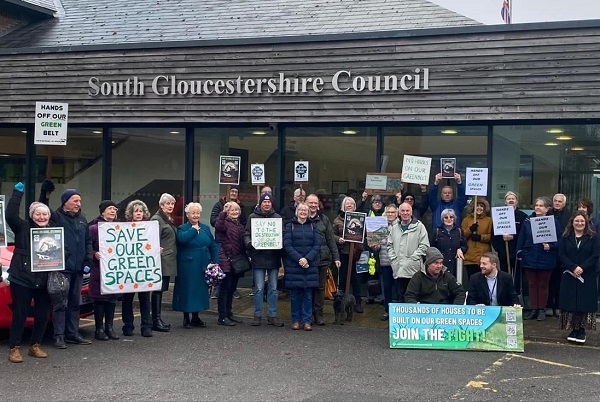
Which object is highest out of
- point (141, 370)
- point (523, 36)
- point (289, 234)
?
point (523, 36)

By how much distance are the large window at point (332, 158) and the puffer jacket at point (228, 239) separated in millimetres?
2744

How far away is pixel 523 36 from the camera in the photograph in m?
11.5

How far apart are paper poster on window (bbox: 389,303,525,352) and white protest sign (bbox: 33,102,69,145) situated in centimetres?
570

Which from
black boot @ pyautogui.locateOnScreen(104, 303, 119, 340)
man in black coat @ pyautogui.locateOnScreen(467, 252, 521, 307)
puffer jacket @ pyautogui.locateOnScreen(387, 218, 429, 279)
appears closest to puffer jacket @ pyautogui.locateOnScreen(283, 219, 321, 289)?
puffer jacket @ pyautogui.locateOnScreen(387, 218, 429, 279)

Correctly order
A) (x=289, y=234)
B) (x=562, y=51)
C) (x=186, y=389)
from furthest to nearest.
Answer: (x=562, y=51) → (x=289, y=234) → (x=186, y=389)

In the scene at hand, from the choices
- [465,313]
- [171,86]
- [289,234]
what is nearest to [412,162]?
[289,234]

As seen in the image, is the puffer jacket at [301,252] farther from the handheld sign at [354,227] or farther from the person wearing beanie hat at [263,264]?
the handheld sign at [354,227]

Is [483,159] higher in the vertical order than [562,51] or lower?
lower

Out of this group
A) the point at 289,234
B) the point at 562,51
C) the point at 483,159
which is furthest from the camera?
the point at 483,159

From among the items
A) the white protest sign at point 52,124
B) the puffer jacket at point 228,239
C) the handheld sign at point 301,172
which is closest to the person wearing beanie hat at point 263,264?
the puffer jacket at point 228,239

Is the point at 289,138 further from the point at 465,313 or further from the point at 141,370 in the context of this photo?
the point at 141,370

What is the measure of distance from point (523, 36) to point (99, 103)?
7.35 meters

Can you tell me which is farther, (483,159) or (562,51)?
(483,159)

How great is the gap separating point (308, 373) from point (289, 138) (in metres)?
6.24
